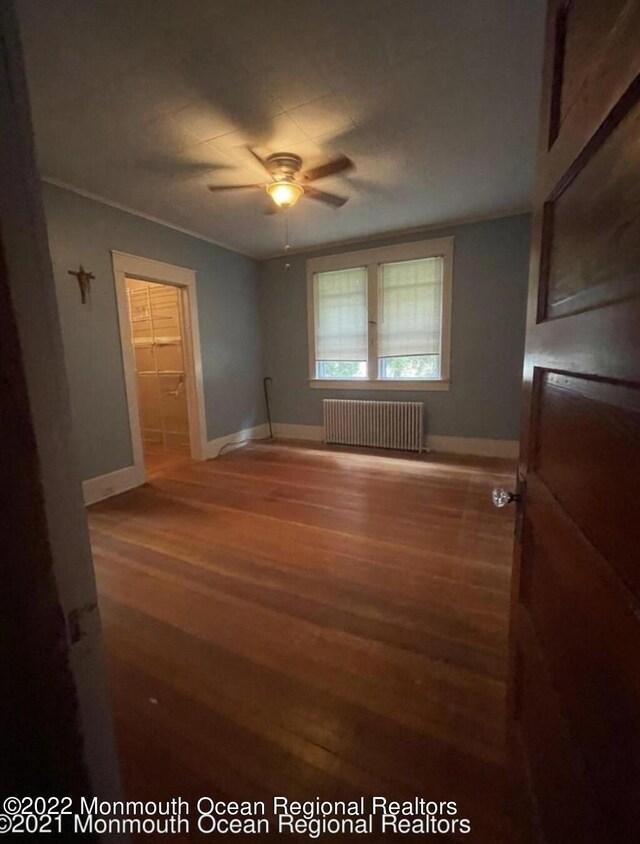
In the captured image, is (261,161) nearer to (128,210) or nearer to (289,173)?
(289,173)

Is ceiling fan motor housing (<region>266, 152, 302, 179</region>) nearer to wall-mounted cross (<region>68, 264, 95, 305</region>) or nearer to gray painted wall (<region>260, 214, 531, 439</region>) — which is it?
wall-mounted cross (<region>68, 264, 95, 305</region>)

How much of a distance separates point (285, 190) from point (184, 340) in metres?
2.15

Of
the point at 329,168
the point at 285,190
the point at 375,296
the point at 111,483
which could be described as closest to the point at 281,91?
the point at 329,168

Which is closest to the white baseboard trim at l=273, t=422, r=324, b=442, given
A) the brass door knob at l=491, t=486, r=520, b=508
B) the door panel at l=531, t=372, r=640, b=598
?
the brass door knob at l=491, t=486, r=520, b=508

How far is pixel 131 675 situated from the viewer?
1.40 m

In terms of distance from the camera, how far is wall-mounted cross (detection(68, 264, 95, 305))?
2.93 meters

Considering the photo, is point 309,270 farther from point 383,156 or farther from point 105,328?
point 105,328

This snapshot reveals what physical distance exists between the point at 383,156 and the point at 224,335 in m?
2.78

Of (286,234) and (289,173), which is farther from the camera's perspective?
(286,234)

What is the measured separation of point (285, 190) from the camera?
2.59m

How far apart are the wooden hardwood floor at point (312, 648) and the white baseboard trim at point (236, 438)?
4.88 ft

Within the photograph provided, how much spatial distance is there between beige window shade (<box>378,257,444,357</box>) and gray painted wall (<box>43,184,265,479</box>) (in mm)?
2074

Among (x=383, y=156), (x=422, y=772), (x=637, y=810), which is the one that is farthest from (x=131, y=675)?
(x=383, y=156)

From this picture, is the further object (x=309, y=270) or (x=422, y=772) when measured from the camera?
(x=309, y=270)
